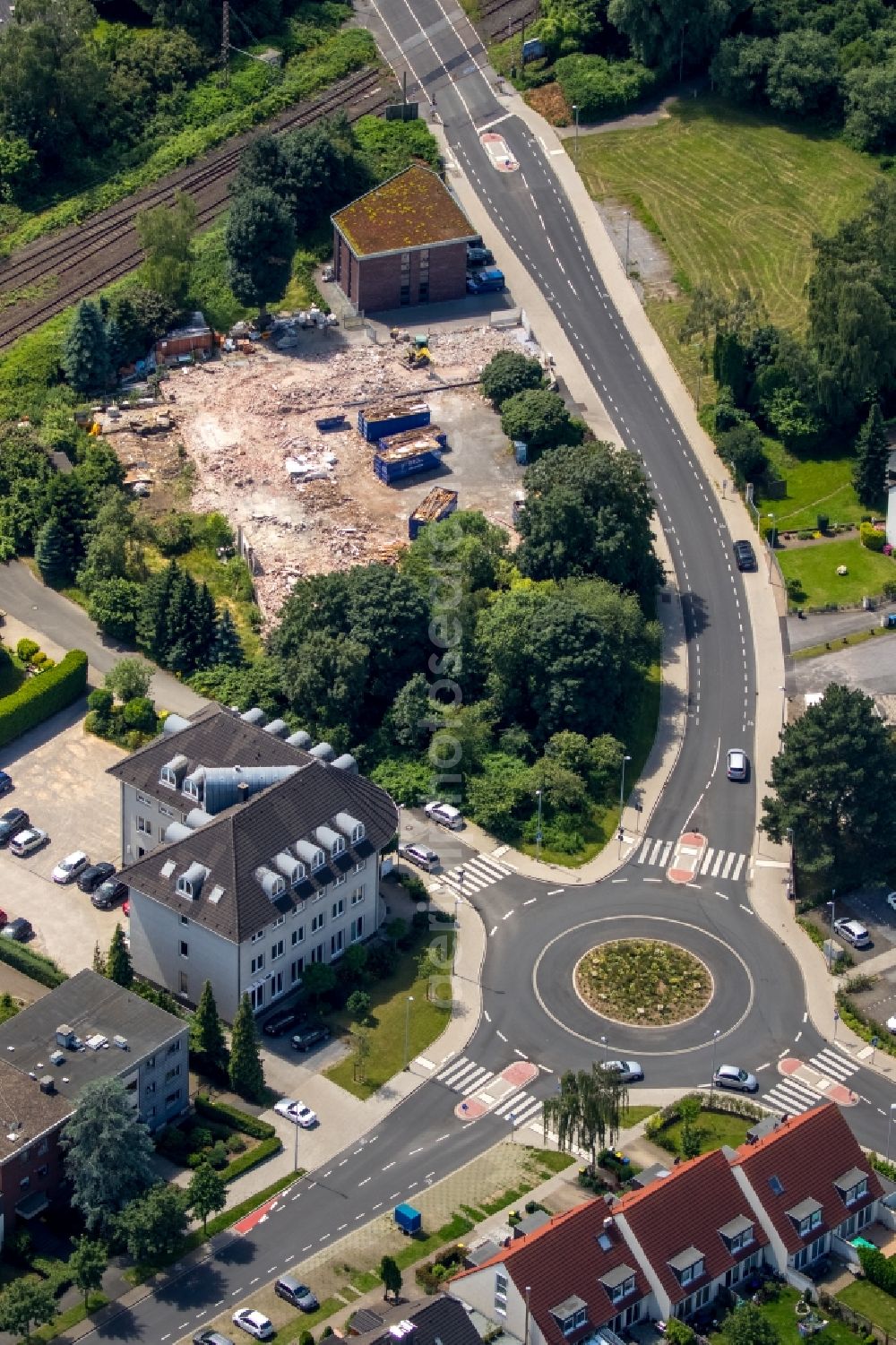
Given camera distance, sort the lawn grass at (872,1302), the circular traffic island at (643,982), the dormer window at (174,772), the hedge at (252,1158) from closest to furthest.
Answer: the lawn grass at (872,1302) → the hedge at (252,1158) → the circular traffic island at (643,982) → the dormer window at (174,772)

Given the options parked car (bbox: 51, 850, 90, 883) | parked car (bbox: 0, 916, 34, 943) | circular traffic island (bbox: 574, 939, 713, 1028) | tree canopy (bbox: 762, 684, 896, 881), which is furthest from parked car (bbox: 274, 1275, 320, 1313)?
tree canopy (bbox: 762, 684, 896, 881)

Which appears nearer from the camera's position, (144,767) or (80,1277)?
(80,1277)

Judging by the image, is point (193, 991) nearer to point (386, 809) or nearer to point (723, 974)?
point (386, 809)

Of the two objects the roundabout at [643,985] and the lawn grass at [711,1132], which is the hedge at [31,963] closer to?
the roundabout at [643,985]

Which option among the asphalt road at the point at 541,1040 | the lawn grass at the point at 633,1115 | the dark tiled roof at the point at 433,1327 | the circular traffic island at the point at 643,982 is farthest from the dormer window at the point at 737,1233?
the circular traffic island at the point at 643,982

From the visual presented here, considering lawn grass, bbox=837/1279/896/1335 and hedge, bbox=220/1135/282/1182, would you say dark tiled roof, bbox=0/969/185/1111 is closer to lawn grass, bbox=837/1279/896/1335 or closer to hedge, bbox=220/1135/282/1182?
hedge, bbox=220/1135/282/1182

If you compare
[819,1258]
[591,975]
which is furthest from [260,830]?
[819,1258]

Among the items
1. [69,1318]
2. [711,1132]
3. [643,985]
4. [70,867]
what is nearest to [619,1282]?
[711,1132]
